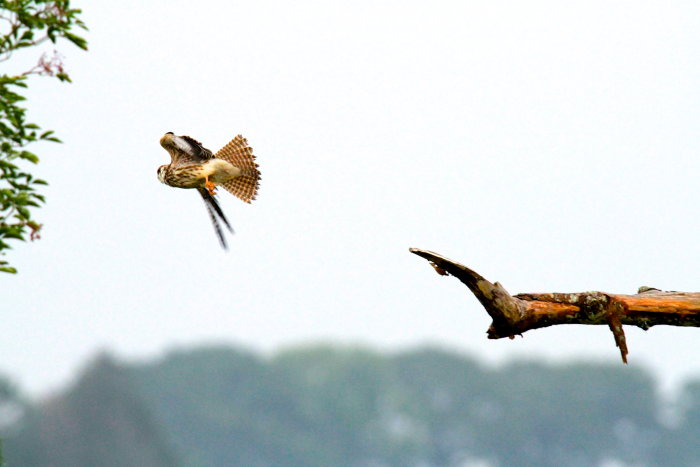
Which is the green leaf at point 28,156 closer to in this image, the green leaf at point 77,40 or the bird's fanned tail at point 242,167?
the green leaf at point 77,40

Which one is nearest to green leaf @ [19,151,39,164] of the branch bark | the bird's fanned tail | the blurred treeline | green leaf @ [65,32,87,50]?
green leaf @ [65,32,87,50]

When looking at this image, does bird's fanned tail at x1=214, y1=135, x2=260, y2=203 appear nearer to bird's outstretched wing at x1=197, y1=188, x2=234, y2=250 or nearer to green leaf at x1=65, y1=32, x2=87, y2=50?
bird's outstretched wing at x1=197, y1=188, x2=234, y2=250

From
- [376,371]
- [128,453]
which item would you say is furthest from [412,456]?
[128,453]

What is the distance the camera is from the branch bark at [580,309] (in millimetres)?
9078

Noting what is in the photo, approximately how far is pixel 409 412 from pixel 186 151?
129 meters

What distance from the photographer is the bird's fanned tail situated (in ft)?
40.6

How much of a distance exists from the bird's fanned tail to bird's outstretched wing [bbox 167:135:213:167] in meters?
0.57

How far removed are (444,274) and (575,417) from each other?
414 feet

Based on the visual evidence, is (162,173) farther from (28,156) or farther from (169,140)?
(28,156)

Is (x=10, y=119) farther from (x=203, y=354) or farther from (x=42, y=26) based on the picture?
(x=203, y=354)

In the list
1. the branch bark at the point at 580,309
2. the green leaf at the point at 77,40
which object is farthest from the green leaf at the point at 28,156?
the branch bark at the point at 580,309

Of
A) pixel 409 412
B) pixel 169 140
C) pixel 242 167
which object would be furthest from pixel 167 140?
pixel 409 412

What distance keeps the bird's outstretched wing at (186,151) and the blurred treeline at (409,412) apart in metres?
107

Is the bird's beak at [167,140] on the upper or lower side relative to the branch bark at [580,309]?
upper
